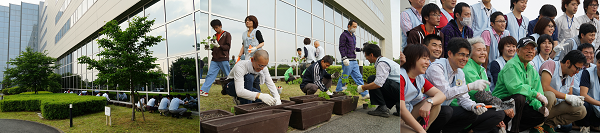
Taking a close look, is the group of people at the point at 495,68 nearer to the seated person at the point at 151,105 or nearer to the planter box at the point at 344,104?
the planter box at the point at 344,104

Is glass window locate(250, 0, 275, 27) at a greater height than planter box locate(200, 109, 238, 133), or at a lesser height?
greater

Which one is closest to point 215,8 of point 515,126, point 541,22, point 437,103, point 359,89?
point 359,89

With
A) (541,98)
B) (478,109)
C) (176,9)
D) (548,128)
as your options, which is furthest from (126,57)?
(548,128)

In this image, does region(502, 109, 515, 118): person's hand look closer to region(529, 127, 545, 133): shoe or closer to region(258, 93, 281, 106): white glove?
region(529, 127, 545, 133): shoe

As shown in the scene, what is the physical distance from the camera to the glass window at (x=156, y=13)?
5.32 feet

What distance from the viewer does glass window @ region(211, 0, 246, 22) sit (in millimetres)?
1558

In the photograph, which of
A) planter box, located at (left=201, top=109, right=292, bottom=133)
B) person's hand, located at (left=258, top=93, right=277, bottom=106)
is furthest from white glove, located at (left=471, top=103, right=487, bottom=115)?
person's hand, located at (left=258, top=93, right=277, bottom=106)

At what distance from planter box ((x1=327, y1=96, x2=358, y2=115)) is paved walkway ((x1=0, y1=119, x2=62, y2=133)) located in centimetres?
181

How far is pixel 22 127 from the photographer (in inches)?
56.1

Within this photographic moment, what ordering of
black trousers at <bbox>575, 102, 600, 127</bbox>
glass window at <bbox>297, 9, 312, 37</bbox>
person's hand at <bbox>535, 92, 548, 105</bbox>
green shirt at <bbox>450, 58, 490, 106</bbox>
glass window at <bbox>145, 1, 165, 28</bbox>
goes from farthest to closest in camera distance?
1. black trousers at <bbox>575, 102, 600, 127</bbox>
2. person's hand at <bbox>535, 92, 548, 105</bbox>
3. green shirt at <bbox>450, 58, 490, 106</bbox>
4. glass window at <bbox>297, 9, 312, 37</bbox>
5. glass window at <bbox>145, 1, 165, 28</bbox>

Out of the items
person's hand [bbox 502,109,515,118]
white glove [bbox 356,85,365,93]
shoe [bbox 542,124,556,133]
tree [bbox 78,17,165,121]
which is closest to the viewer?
tree [bbox 78,17,165,121]

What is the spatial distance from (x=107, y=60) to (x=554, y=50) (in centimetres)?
638

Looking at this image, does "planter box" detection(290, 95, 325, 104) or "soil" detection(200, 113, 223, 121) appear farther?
"planter box" detection(290, 95, 325, 104)

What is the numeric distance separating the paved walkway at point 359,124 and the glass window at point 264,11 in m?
0.84
